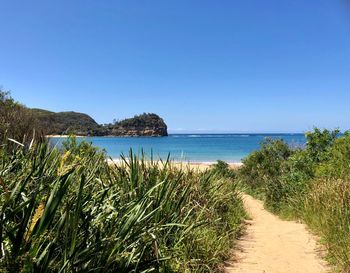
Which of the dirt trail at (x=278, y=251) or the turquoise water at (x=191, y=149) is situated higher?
the dirt trail at (x=278, y=251)

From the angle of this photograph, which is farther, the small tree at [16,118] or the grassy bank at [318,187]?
the small tree at [16,118]

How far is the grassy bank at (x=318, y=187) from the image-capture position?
6.65 metres

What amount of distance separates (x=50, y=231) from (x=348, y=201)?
6011 millimetres

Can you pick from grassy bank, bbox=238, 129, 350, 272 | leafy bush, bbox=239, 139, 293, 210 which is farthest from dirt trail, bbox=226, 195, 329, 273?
leafy bush, bbox=239, 139, 293, 210

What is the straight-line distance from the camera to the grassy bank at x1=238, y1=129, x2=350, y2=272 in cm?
665

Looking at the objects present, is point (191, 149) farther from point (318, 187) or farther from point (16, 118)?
point (318, 187)

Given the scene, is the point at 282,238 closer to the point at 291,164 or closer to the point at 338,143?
the point at 338,143

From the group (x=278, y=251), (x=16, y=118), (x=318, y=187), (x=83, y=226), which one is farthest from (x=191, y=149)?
(x=83, y=226)

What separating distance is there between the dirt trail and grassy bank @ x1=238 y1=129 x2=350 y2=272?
287 millimetres

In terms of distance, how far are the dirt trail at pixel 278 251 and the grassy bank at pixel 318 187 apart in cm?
29

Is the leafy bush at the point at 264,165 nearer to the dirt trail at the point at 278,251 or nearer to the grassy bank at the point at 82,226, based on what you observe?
the dirt trail at the point at 278,251

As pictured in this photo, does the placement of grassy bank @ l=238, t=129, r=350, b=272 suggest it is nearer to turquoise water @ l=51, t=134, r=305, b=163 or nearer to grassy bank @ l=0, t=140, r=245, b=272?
grassy bank @ l=0, t=140, r=245, b=272

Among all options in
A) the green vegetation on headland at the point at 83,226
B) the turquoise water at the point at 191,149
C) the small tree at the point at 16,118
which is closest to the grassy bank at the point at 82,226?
the green vegetation on headland at the point at 83,226

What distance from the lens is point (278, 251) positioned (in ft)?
23.2
